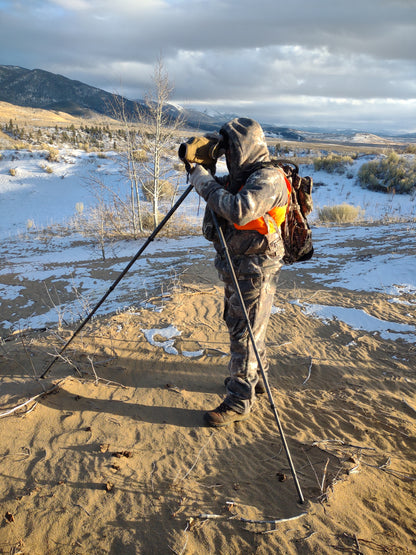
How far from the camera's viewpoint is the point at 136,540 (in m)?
1.93

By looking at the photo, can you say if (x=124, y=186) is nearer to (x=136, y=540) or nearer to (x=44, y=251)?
(x=44, y=251)

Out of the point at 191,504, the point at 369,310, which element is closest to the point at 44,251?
the point at 369,310

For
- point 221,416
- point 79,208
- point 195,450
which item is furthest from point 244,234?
point 79,208

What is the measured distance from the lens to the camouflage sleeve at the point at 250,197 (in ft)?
6.95

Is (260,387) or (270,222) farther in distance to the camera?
(260,387)

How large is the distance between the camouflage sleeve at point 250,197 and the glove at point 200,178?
0.03 meters

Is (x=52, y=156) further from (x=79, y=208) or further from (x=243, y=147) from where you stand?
(x=243, y=147)

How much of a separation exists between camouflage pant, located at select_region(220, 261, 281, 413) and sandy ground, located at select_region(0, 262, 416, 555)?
0.34 meters

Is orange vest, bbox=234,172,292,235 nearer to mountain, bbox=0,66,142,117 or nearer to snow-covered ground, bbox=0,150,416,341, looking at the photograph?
snow-covered ground, bbox=0,150,416,341

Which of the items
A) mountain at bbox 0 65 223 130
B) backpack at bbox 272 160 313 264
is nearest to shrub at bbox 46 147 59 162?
backpack at bbox 272 160 313 264

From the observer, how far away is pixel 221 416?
2736 mm

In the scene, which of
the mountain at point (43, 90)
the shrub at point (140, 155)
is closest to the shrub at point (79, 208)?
the shrub at point (140, 155)

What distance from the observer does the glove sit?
231cm

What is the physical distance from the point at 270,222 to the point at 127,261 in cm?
736
